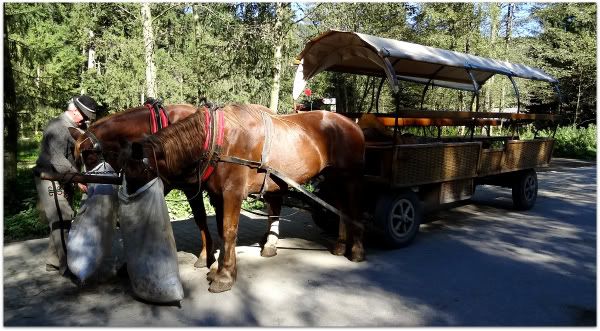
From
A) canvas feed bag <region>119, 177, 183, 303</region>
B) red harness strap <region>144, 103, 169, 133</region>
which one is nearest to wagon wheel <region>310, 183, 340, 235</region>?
red harness strap <region>144, 103, 169, 133</region>

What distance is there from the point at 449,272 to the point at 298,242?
6.49ft

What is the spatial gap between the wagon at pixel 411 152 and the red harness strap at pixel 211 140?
1.76 meters

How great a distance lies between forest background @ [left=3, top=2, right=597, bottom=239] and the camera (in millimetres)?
10289

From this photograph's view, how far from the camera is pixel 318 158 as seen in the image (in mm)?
4895

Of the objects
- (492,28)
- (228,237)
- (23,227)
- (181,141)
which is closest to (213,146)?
(181,141)

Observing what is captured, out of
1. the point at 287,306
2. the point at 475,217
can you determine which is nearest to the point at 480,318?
the point at 287,306

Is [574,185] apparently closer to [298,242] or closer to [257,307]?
[298,242]

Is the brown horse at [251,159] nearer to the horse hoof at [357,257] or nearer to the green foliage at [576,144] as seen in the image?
the horse hoof at [357,257]

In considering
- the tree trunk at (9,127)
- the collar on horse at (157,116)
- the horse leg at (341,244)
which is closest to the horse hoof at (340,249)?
the horse leg at (341,244)

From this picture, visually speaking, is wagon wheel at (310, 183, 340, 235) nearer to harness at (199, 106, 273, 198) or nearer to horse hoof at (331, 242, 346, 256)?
horse hoof at (331, 242, 346, 256)

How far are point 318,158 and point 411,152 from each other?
124 cm

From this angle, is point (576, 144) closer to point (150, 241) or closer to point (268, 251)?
point (268, 251)

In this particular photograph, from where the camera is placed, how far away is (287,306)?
3787 millimetres

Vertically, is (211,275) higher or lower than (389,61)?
lower
